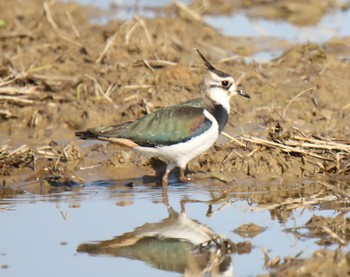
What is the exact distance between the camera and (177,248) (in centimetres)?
752

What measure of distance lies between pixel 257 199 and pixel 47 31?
216 inches

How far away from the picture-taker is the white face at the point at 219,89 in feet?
32.0

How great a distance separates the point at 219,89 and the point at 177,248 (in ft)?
8.62

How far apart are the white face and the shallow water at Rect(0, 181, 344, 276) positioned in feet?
2.65

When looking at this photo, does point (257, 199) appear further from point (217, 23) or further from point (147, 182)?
point (217, 23)

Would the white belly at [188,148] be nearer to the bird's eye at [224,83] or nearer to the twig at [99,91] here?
the bird's eye at [224,83]

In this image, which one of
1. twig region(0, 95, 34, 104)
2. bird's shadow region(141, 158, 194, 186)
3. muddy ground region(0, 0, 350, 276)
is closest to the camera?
muddy ground region(0, 0, 350, 276)

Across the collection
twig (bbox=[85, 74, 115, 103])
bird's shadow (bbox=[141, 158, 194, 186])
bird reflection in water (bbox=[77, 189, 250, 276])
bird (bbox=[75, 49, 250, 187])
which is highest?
twig (bbox=[85, 74, 115, 103])

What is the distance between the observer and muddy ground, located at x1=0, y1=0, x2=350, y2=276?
9.66 metres

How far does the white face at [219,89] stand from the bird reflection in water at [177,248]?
186cm

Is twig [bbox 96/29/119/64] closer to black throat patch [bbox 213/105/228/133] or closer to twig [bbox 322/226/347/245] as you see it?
black throat patch [bbox 213/105/228/133]

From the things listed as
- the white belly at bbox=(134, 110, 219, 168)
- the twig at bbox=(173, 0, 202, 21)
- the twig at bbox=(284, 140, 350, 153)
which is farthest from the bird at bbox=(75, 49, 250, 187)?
the twig at bbox=(173, 0, 202, 21)

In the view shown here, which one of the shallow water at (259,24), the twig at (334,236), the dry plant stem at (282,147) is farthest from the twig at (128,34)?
the twig at (334,236)

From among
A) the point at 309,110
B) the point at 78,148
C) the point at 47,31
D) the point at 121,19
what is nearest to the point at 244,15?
the point at 121,19
